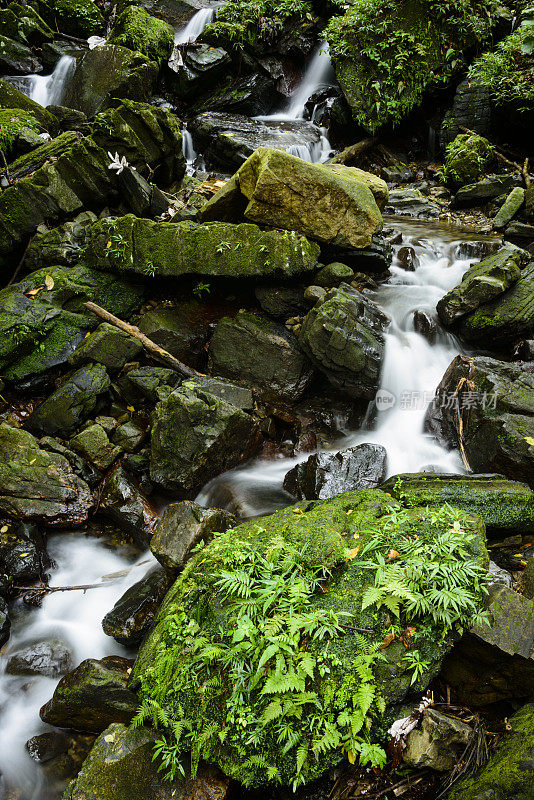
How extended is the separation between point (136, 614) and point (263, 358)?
4.25 metres

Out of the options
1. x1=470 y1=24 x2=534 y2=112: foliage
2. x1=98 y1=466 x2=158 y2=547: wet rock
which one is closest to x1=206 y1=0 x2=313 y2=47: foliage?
x1=470 y1=24 x2=534 y2=112: foliage

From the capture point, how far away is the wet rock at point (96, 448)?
6.12 metres

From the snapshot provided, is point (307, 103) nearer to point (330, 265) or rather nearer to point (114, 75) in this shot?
point (114, 75)

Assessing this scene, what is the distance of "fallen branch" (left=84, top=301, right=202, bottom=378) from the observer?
23.6 feet

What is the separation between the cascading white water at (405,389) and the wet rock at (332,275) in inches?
36.9

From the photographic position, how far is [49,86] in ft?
42.6

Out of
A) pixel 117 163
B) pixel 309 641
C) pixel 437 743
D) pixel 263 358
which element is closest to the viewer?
pixel 437 743

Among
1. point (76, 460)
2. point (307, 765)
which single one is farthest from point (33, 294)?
point (307, 765)

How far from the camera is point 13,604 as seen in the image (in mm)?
4941

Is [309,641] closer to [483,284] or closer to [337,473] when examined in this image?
[337,473]

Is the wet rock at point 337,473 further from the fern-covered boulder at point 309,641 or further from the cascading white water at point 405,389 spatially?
the fern-covered boulder at point 309,641

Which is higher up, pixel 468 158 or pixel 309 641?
pixel 468 158

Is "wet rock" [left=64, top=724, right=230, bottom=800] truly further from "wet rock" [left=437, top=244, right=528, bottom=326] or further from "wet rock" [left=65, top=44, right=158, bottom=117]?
"wet rock" [left=65, top=44, right=158, bottom=117]

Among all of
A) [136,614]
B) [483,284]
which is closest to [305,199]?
[483,284]
